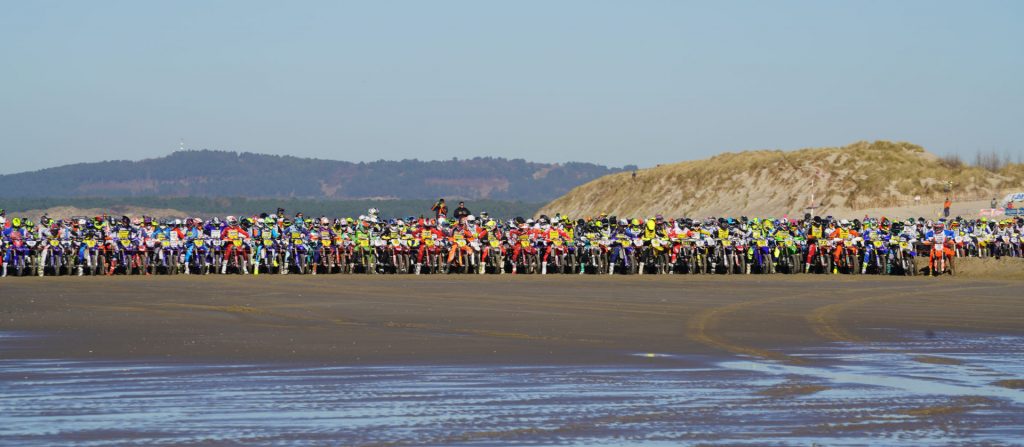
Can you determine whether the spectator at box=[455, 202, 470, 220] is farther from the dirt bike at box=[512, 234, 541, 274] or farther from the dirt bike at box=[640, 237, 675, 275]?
the dirt bike at box=[640, 237, 675, 275]

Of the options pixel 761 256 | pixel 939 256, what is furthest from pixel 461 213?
pixel 939 256

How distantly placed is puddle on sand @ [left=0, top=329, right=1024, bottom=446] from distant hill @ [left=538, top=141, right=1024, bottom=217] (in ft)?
259

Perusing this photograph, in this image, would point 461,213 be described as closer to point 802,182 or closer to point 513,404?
point 513,404

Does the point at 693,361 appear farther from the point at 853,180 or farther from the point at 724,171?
the point at 724,171

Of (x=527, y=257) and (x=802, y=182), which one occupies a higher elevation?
(x=802, y=182)

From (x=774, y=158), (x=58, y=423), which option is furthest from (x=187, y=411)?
(x=774, y=158)

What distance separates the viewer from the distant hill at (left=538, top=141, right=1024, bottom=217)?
92.9m

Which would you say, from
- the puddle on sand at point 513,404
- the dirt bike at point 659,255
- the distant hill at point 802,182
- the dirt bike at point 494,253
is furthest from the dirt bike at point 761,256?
the distant hill at point 802,182

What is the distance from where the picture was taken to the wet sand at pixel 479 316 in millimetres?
16984

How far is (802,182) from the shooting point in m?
101

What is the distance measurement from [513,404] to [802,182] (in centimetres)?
9044

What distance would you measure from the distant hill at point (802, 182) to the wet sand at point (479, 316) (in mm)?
58563

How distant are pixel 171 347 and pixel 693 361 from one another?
18.1 ft

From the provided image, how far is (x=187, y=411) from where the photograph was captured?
37.8 feet
